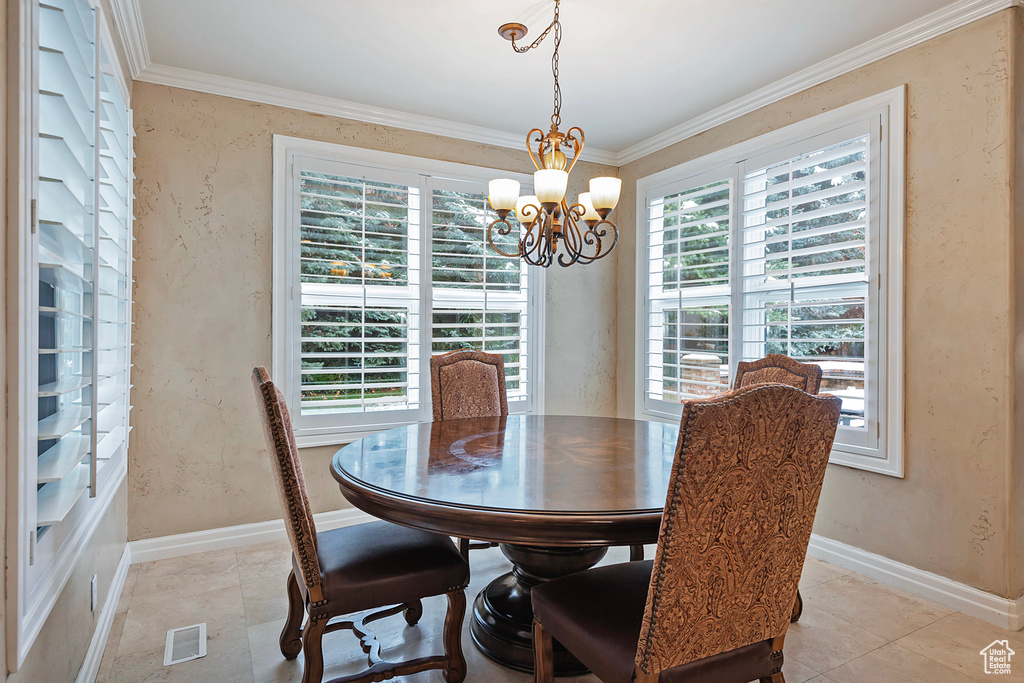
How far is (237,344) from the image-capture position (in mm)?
3195

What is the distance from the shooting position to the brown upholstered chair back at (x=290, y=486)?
62.4 inches

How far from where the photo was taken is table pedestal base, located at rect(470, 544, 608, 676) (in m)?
2.02

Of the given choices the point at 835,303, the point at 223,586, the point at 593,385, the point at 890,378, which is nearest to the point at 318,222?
the point at 223,586

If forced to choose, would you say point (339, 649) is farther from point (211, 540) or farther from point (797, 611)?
point (797, 611)

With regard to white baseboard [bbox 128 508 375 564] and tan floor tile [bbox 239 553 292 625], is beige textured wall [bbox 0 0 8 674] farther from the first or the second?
white baseboard [bbox 128 508 375 564]

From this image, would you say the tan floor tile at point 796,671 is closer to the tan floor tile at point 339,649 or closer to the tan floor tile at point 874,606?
the tan floor tile at point 874,606

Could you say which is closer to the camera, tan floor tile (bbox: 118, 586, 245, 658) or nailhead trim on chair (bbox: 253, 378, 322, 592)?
nailhead trim on chair (bbox: 253, 378, 322, 592)

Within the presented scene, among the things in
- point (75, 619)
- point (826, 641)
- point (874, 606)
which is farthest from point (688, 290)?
point (75, 619)

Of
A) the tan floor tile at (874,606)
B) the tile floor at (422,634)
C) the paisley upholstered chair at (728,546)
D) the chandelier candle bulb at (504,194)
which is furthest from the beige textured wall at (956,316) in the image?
the chandelier candle bulb at (504,194)

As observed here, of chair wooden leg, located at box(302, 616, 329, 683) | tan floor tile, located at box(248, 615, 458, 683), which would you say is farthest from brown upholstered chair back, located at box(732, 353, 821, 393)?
chair wooden leg, located at box(302, 616, 329, 683)

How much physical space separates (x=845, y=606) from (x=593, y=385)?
2222 millimetres

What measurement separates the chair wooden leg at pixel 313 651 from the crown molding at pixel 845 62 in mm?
3317

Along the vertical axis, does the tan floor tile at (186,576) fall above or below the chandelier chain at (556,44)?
below

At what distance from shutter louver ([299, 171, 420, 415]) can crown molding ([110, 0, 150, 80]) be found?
91 centimetres
